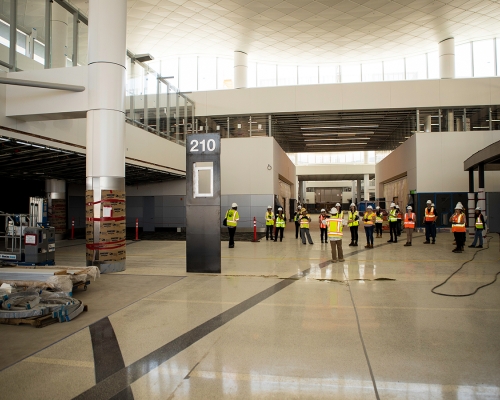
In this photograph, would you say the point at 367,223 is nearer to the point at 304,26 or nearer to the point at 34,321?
the point at 34,321

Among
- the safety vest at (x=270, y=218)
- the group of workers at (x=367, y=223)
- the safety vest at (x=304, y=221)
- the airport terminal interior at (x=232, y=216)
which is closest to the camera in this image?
the airport terminal interior at (x=232, y=216)

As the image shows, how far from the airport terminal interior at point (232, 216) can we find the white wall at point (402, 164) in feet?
1.12

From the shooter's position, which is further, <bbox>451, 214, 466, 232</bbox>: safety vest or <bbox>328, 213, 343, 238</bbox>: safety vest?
<bbox>451, 214, 466, 232</bbox>: safety vest

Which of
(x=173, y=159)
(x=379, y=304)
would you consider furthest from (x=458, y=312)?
(x=173, y=159)

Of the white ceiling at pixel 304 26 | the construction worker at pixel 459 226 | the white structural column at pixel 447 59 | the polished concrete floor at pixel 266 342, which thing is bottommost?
the polished concrete floor at pixel 266 342

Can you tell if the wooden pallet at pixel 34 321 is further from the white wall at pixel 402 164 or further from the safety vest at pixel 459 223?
the white wall at pixel 402 164

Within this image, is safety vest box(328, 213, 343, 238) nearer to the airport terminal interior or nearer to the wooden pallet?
the airport terminal interior

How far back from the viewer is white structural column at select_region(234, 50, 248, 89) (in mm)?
27578

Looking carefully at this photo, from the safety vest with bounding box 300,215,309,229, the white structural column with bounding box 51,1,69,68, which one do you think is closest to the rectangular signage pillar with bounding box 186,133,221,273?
the safety vest with bounding box 300,215,309,229

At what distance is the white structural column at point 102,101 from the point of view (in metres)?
9.77

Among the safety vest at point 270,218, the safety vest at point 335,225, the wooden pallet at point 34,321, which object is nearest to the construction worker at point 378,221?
the safety vest at point 270,218

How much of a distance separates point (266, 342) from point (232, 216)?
1061 centimetres

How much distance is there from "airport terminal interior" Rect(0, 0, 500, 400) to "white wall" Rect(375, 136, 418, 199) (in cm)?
34

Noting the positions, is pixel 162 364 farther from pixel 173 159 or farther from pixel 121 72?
pixel 173 159
